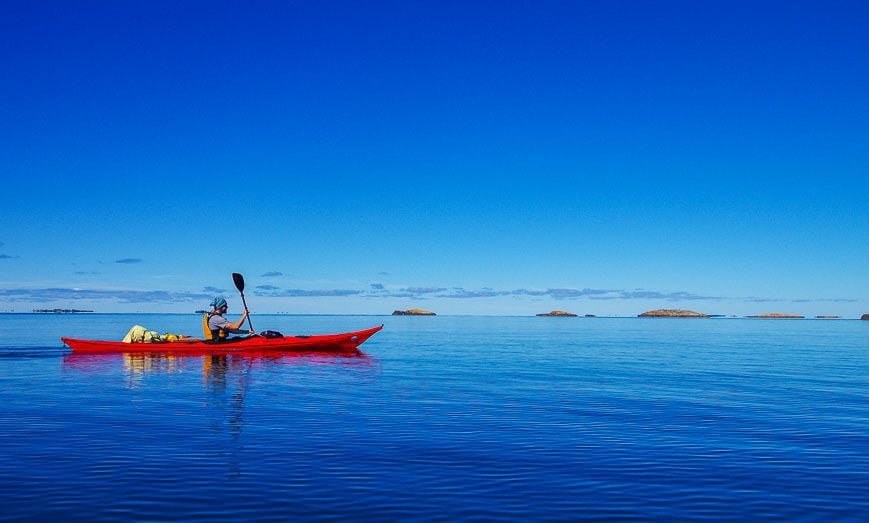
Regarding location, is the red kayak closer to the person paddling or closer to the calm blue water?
the person paddling

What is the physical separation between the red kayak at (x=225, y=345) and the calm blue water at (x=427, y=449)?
29.8 ft

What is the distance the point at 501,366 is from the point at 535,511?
26.4 m

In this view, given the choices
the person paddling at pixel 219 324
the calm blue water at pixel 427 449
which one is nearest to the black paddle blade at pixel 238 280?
the person paddling at pixel 219 324

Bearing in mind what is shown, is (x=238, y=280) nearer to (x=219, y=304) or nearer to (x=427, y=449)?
(x=219, y=304)

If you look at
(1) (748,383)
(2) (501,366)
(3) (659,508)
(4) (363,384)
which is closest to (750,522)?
(3) (659,508)

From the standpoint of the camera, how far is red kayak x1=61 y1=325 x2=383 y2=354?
36906 mm

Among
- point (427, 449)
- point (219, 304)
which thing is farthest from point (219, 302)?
point (427, 449)

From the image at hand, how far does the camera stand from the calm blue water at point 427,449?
380 inches

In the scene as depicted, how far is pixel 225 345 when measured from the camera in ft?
122

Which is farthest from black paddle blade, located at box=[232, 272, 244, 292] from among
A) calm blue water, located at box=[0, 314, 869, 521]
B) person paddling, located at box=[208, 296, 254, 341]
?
calm blue water, located at box=[0, 314, 869, 521]

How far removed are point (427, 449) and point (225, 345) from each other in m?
26.4

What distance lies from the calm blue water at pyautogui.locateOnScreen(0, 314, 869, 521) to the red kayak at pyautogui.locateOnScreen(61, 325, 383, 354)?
9.09 metres

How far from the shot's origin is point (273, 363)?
3431 cm

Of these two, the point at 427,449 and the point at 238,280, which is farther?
the point at 238,280
